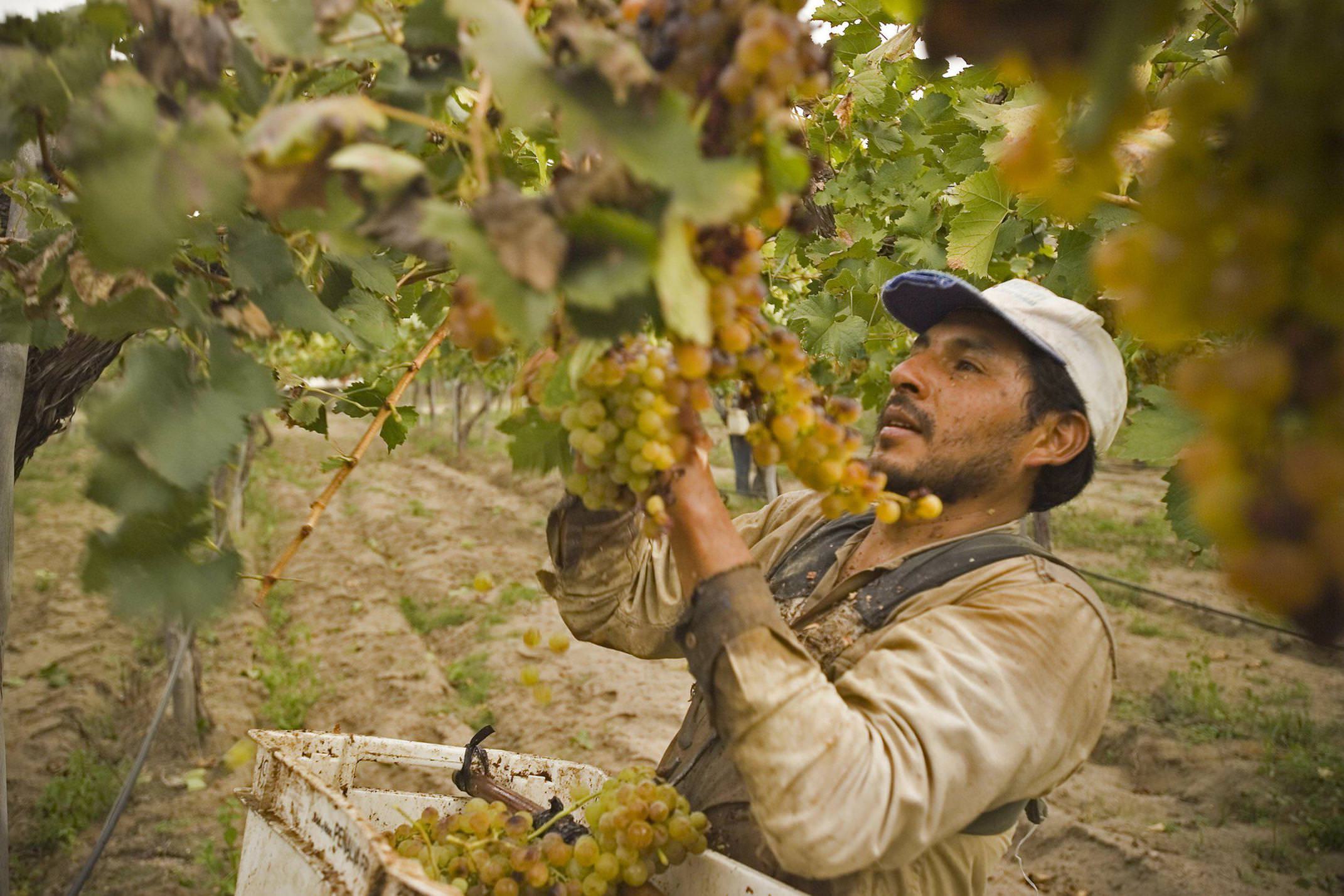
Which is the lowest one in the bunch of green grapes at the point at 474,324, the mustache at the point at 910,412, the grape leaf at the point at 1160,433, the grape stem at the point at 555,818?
the grape stem at the point at 555,818

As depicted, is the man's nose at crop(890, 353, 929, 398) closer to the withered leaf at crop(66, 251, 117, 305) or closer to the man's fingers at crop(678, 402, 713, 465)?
the man's fingers at crop(678, 402, 713, 465)

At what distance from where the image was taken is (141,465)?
96 cm

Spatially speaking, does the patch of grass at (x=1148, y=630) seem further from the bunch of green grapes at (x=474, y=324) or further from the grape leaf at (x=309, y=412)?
the bunch of green grapes at (x=474, y=324)

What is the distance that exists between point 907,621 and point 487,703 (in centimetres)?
542

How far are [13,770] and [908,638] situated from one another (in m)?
5.72

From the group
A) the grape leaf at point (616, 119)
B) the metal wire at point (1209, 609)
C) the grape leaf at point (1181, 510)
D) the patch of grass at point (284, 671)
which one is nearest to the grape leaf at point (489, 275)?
the grape leaf at point (616, 119)

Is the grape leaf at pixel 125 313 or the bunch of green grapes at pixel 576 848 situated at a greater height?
the grape leaf at pixel 125 313

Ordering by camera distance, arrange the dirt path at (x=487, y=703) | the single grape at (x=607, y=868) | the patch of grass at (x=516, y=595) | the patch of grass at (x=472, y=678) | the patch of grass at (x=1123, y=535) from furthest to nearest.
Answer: the patch of grass at (x=1123, y=535)
the patch of grass at (x=516, y=595)
the patch of grass at (x=472, y=678)
the dirt path at (x=487, y=703)
the single grape at (x=607, y=868)

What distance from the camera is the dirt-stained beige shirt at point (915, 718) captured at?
132cm

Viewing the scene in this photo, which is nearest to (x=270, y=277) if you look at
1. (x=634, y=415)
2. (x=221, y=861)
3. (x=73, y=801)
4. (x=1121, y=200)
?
(x=634, y=415)

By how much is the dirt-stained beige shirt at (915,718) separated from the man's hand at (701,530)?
0.37 ft

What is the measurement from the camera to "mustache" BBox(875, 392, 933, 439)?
2004 millimetres

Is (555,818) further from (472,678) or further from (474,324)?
(472,678)

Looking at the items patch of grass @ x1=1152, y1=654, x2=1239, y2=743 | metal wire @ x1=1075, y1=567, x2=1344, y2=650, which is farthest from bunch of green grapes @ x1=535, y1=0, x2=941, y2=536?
metal wire @ x1=1075, y1=567, x2=1344, y2=650
